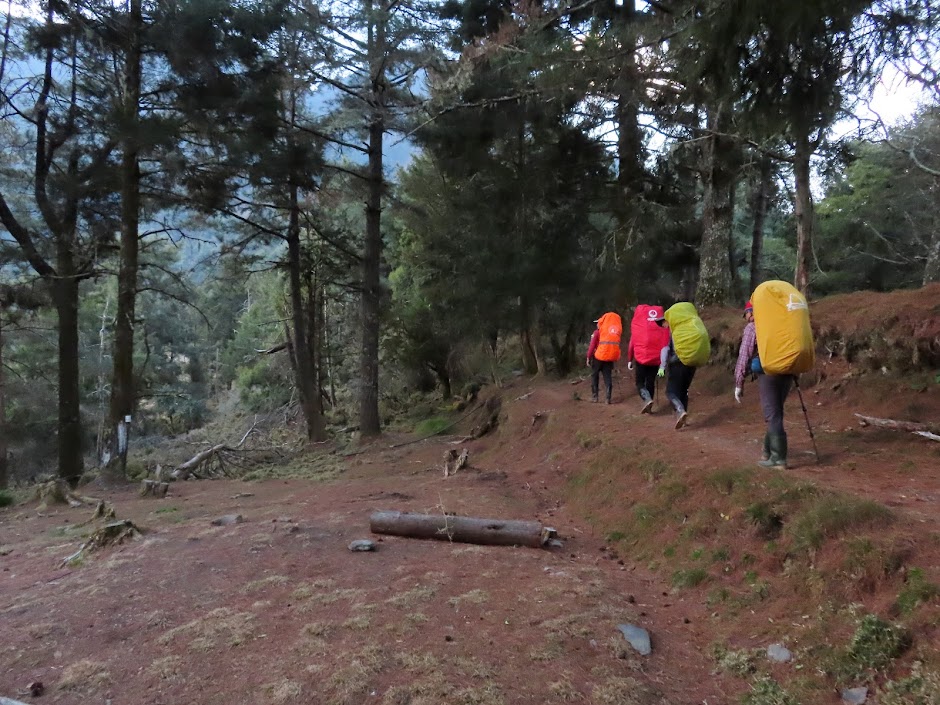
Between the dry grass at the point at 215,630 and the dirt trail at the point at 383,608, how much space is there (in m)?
0.02

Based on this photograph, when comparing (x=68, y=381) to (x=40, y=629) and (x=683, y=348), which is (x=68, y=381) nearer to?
(x=40, y=629)

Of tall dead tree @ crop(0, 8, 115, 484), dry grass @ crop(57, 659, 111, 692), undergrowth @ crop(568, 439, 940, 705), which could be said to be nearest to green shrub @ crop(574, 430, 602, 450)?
undergrowth @ crop(568, 439, 940, 705)

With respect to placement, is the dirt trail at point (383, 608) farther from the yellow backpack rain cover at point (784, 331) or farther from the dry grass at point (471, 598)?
the yellow backpack rain cover at point (784, 331)

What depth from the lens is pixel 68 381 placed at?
16078 millimetres

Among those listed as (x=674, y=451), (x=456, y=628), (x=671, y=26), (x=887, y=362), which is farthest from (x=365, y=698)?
(x=887, y=362)

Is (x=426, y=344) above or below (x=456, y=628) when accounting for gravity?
above

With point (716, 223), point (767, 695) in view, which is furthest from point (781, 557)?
point (716, 223)

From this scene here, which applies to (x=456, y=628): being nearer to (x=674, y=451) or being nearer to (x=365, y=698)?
(x=365, y=698)

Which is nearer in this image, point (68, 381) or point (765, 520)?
point (765, 520)

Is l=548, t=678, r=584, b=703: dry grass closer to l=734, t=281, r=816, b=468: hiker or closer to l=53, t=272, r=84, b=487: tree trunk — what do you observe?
l=734, t=281, r=816, b=468: hiker

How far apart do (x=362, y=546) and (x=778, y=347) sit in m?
4.63

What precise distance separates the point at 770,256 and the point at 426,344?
59.7 feet

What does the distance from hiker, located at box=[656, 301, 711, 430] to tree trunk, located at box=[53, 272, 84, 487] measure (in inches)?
596

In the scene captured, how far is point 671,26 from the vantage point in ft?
24.7
